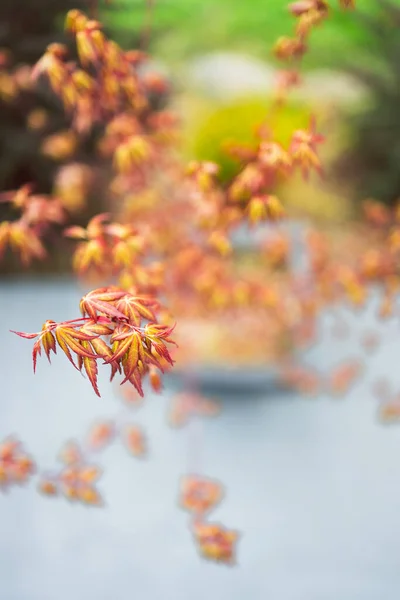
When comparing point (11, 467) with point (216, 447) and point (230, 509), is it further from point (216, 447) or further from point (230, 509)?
point (216, 447)

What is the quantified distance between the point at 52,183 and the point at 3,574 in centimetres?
260

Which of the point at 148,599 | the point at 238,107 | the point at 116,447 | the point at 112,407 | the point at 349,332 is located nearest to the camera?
the point at 148,599

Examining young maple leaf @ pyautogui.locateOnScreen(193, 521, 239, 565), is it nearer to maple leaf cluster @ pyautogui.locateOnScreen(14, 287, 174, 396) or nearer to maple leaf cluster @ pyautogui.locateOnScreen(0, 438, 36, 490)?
maple leaf cluster @ pyautogui.locateOnScreen(0, 438, 36, 490)

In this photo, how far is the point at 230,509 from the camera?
1.68m

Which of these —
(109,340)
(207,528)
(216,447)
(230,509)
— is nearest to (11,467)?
(207,528)

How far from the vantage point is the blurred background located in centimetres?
145

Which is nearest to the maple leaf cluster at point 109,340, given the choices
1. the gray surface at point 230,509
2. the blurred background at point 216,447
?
the blurred background at point 216,447

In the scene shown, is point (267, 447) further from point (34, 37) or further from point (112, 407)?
point (34, 37)

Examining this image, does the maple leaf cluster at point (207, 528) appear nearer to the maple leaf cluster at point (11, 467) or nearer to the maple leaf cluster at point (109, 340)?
the maple leaf cluster at point (11, 467)

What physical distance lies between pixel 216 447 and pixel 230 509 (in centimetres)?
30

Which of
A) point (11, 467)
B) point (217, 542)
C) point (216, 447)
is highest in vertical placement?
point (216, 447)

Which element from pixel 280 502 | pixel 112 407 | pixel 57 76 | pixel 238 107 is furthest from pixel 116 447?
pixel 238 107

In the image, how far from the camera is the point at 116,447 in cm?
195

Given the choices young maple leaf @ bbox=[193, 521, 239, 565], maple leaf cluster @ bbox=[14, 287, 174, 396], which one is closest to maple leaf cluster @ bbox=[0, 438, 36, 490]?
young maple leaf @ bbox=[193, 521, 239, 565]
